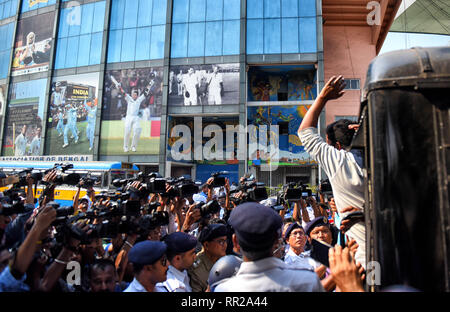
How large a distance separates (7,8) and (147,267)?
32687 millimetres

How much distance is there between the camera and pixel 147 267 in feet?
7.24

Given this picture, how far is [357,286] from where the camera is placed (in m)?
1.36

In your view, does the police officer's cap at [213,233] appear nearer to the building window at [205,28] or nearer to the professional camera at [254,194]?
the professional camera at [254,194]

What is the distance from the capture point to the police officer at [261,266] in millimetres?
1327

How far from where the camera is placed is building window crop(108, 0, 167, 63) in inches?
793

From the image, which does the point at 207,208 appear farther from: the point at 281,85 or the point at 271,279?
the point at 281,85

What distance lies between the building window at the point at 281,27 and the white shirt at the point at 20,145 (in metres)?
18.5

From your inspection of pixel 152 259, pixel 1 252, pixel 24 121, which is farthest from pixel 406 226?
pixel 24 121

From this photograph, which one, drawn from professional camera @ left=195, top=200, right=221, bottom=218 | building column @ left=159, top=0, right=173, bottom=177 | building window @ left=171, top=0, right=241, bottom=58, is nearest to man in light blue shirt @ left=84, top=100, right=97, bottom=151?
building column @ left=159, top=0, right=173, bottom=177

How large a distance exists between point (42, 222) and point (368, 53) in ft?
79.2

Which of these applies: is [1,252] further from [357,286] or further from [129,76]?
[129,76]

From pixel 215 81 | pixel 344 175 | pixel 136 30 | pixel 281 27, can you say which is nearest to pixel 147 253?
pixel 344 175

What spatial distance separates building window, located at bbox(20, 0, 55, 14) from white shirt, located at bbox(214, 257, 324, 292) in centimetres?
2867

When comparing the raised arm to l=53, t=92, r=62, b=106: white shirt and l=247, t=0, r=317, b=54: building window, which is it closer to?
l=247, t=0, r=317, b=54: building window
